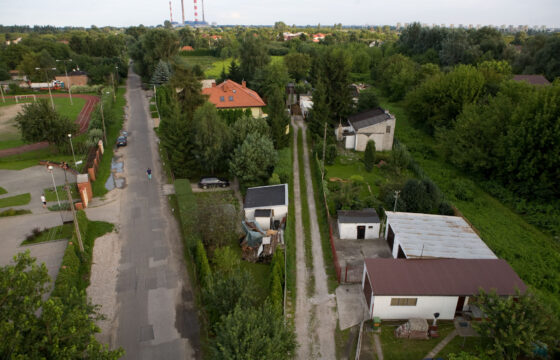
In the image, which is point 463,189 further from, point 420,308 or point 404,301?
point 404,301

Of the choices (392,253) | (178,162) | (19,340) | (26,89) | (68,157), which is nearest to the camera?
(19,340)

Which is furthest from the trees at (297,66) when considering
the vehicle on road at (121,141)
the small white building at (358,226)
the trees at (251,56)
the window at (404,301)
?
the window at (404,301)

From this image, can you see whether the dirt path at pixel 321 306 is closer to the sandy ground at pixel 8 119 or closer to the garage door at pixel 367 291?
the garage door at pixel 367 291

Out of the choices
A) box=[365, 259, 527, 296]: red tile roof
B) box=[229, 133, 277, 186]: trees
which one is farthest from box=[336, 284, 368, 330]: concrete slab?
box=[229, 133, 277, 186]: trees

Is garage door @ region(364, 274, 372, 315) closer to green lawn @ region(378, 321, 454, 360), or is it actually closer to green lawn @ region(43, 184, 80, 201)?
green lawn @ region(378, 321, 454, 360)

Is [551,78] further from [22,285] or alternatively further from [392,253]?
[22,285]

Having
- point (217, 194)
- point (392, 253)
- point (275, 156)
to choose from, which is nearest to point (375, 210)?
point (392, 253)
